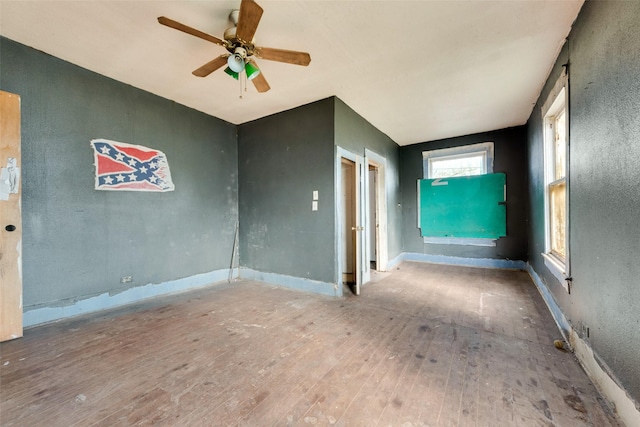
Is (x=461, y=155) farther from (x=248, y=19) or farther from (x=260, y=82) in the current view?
(x=248, y=19)

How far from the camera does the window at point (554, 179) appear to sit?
278cm

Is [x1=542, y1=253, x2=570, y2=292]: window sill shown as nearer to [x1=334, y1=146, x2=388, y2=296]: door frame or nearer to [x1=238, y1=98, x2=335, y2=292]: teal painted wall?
[x1=334, y1=146, x2=388, y2=296]: door frame

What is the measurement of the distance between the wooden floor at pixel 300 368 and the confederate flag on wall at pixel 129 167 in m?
1.58

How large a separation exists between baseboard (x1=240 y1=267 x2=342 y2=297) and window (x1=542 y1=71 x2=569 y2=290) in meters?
2.57

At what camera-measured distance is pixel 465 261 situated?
5.52 meters

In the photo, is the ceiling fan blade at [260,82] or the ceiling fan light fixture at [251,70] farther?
the ceiling fan blade at [260,82]

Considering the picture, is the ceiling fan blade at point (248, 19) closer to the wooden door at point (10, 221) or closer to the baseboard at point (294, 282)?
the wooden door at point (10, 221)

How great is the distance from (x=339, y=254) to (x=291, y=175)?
147 cm

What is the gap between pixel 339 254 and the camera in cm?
363

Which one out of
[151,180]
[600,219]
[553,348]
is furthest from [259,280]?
[600,219]

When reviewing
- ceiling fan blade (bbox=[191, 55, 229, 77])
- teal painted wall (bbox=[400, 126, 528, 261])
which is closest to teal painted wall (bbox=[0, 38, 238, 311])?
ceiling fan blade (bbox=[191, 55, 229, 77])

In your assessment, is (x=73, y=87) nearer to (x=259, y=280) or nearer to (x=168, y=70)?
(x=168, y=70)

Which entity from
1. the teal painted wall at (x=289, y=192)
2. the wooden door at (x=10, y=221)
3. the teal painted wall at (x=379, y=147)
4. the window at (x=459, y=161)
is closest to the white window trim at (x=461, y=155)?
the window at (x=459, y=161)

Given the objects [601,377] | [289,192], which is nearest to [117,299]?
[289,192]
